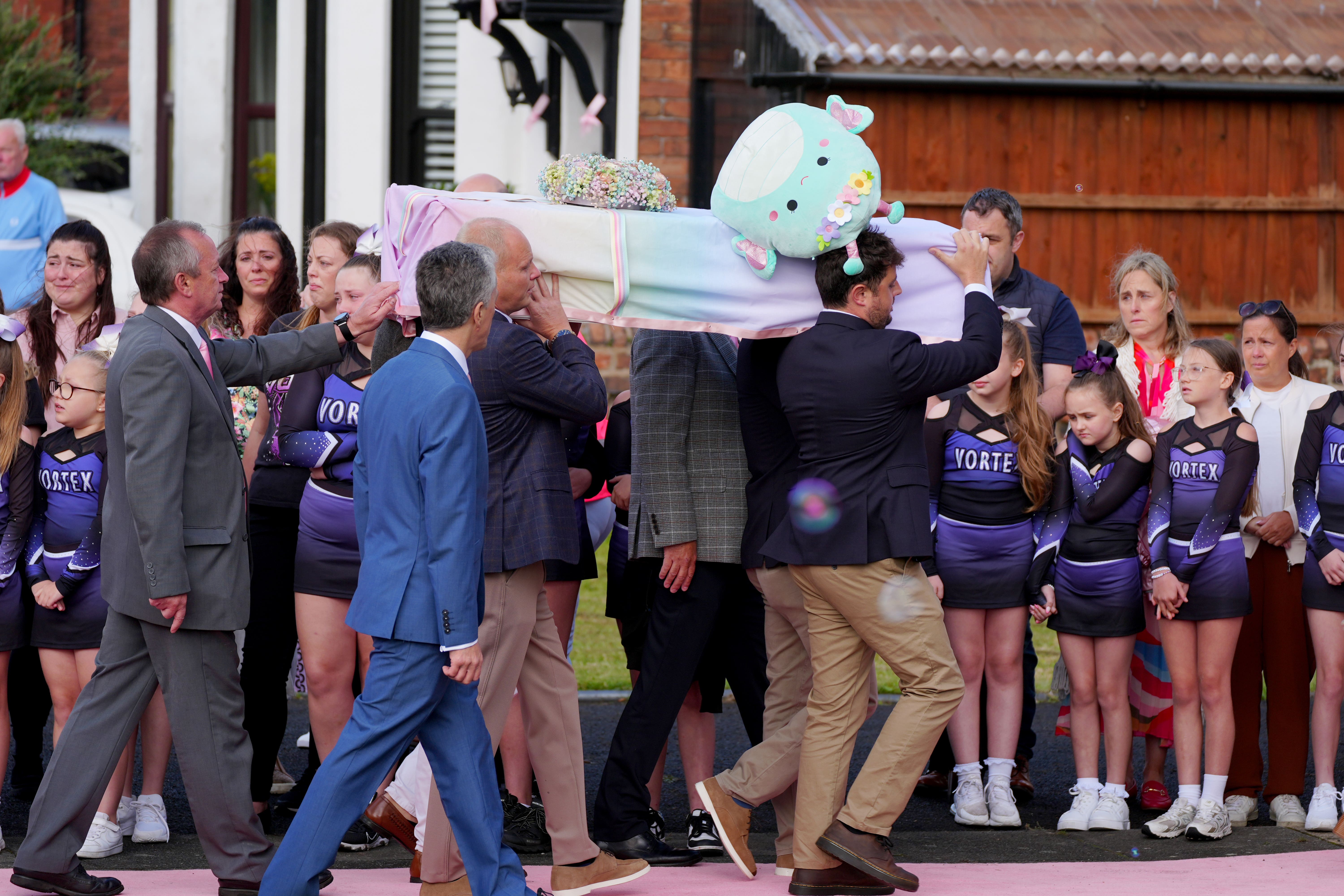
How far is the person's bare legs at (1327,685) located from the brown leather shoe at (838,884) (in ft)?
6.14

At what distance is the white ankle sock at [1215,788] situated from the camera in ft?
18.4

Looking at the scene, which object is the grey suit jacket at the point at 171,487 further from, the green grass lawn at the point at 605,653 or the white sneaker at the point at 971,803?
the green grass lawn at the point at 605,653

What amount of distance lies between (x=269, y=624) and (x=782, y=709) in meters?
1.84

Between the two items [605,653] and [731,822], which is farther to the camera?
[605,653]

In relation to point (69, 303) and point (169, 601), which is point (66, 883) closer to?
point (169, 601)

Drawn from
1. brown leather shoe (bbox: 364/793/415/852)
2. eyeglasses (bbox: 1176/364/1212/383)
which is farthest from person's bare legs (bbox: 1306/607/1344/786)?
brown leather shoe (bbox: 364/793/415/852)

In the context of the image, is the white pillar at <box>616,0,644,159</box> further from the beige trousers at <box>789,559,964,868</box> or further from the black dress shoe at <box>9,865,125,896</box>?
the black dress shoe at <box>9,865,125,896</box>

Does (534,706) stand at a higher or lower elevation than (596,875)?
higher

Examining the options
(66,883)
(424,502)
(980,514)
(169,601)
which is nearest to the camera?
(424,502)

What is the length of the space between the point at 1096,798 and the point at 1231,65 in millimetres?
9264

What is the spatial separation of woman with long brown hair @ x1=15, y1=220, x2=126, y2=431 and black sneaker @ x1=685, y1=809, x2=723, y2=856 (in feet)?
9.29

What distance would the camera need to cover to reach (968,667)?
5836 millimetres

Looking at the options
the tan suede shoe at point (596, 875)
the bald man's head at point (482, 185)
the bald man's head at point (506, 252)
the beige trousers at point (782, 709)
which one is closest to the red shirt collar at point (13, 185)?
the bald man's head at point (482, 185)

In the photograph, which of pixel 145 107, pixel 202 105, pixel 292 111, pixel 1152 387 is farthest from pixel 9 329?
pixel 145 107
